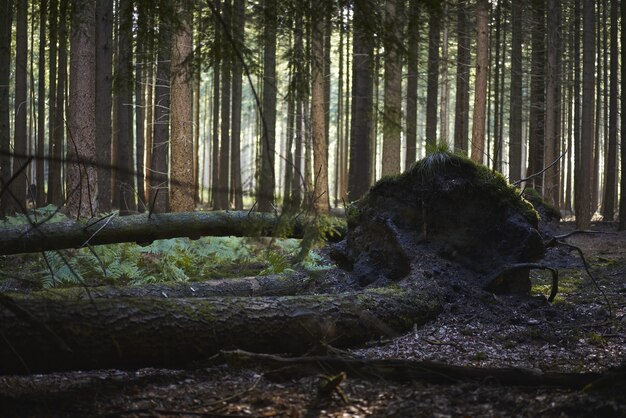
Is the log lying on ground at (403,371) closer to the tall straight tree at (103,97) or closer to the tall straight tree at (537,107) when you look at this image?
the tall straight tree at (103,97)

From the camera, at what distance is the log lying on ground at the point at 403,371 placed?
12.6 ft

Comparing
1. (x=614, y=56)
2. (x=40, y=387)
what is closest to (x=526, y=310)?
(x=40, y=387)

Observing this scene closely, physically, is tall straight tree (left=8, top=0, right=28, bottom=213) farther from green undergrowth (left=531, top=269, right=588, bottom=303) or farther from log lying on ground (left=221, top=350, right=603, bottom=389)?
log lying on ground (left=221, top=350, right=603, bottom=389)

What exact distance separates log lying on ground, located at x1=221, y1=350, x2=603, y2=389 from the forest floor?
0.05m

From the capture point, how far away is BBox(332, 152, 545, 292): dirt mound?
6.88m

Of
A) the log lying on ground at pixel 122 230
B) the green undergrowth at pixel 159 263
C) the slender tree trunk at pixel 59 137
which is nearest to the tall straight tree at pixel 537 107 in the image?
the green undergrowth at pixel 159 263

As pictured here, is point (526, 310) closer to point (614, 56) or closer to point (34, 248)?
point (34, 248)

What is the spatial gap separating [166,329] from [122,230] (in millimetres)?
3895

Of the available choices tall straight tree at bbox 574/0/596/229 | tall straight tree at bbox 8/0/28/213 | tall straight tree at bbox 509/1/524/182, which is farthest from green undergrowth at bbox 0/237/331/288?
tall straight tree at bbox 509/1/524/182

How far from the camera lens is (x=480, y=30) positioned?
53.0 ft

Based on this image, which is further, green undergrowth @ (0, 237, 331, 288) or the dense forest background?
green undergrowth @ (0, 237, 331, 288)

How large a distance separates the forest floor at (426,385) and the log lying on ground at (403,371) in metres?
0.05

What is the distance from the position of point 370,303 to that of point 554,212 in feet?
25.3

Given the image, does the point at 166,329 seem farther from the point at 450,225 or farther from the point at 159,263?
the point at 159,263
